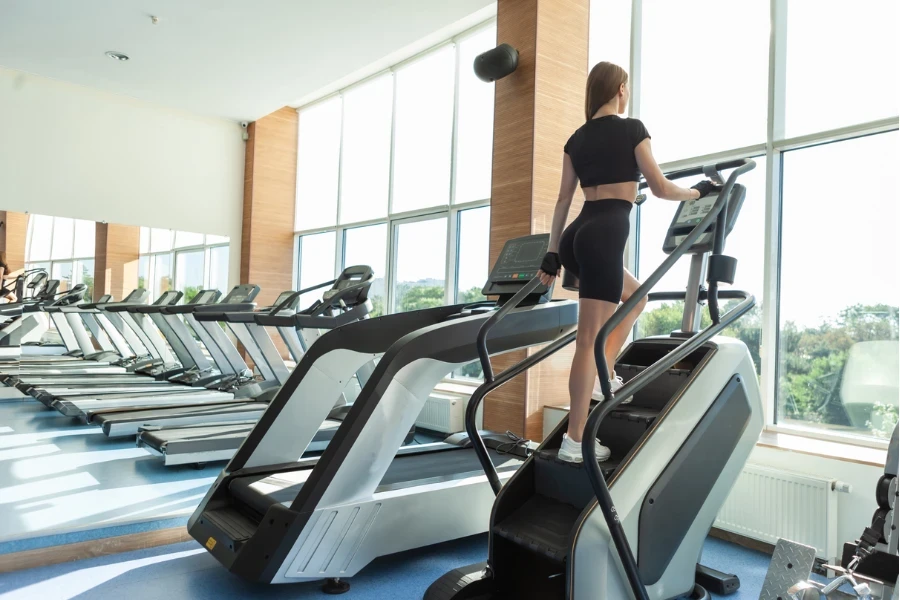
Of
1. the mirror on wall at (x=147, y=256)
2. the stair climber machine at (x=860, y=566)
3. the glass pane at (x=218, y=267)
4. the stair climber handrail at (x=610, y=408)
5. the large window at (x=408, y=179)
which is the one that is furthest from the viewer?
the glass pane at (x=218, y=267)

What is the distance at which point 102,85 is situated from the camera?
7633mm

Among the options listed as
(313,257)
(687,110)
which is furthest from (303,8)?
(313,257)

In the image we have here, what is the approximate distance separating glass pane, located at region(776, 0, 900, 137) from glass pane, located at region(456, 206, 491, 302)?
276cm

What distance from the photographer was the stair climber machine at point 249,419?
3920mm

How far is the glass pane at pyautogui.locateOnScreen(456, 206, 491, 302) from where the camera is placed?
5906 mm

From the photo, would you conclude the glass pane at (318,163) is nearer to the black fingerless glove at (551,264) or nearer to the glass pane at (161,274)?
the glass pane at (161,274)

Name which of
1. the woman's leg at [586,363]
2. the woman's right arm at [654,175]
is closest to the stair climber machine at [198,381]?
the woman's leg at [586,363]

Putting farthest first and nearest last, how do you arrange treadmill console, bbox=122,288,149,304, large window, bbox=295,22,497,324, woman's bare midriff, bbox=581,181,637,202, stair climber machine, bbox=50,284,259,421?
1. treadmill console, bbox=122,288,149,304
2. large window, bbox=295,22,497,324
3. stair climber machine, bbox=50,284,259,421
4. woman's bare midriff, bbox=581,181,637,202

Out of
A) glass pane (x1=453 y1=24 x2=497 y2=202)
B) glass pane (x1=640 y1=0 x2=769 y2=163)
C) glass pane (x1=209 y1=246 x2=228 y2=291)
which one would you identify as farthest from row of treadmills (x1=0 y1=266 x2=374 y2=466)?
glass pane (x1=640 y1=0 x2=769 y2=163)

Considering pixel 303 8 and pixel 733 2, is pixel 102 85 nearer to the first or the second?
pixel 303 8

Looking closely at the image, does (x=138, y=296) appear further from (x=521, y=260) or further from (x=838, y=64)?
(x=838, y=64)

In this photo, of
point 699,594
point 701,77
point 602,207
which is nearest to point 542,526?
point 699,594

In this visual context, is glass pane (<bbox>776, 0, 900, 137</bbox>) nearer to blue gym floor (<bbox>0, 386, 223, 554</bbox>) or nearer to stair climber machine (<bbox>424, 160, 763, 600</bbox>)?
stair climber machine (<bbox>424, 160, 763, 600</bbox>)

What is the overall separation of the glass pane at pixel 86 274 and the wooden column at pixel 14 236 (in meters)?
0.67
